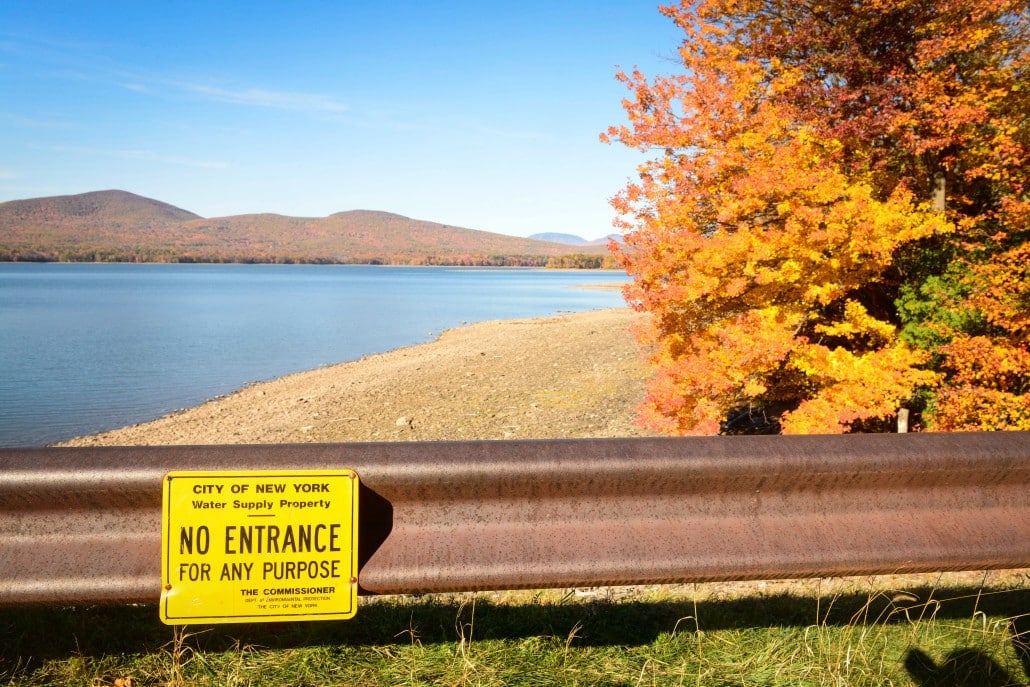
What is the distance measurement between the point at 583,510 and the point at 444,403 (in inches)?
544

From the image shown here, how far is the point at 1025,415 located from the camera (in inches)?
278

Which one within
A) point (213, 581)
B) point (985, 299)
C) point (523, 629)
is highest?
point (985, 299)

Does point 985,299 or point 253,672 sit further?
point 985,299

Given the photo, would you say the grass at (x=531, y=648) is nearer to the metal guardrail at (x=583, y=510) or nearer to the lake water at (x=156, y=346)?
the metal guardrail at (x=583, y=510)

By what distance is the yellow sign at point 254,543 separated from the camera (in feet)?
7.69

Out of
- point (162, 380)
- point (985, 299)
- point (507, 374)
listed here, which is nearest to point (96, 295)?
point (162, 380)

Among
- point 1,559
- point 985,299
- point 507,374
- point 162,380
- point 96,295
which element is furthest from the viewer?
point 96,295

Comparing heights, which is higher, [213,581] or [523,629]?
[213,581]

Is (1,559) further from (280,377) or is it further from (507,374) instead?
(280,377)

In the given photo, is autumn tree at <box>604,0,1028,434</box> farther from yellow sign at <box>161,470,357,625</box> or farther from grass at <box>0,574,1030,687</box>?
yellow sign at <box>161,470,357,625</box>

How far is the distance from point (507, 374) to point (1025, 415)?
43.7 ft

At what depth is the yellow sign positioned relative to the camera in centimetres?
234

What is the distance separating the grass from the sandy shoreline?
300 inches

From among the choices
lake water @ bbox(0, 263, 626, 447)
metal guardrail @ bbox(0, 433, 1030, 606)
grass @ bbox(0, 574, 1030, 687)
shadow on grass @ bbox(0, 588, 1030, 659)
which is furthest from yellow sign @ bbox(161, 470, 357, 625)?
lake water @ bbox(0, 263, 626, 447)
